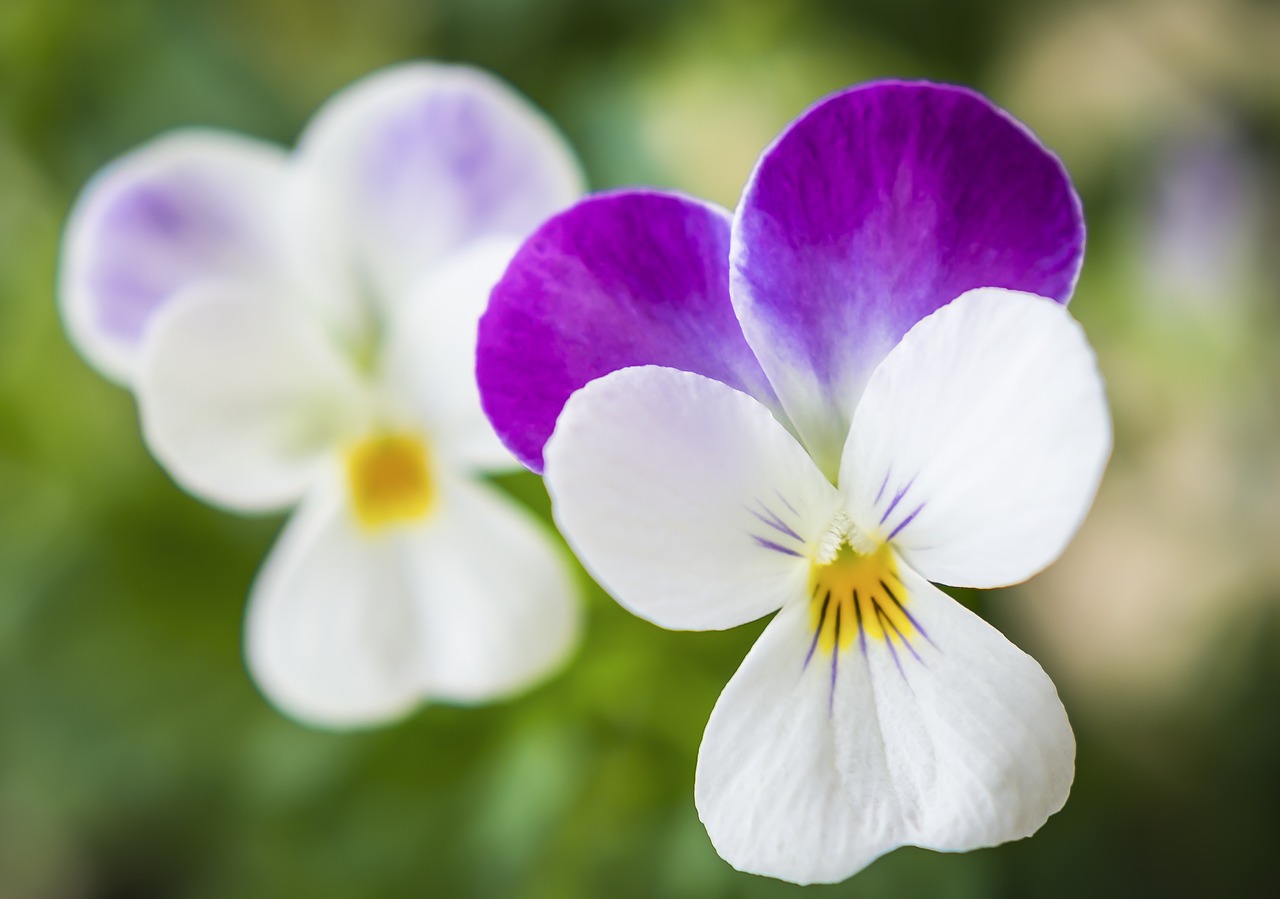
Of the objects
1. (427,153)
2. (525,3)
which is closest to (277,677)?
(427,153)

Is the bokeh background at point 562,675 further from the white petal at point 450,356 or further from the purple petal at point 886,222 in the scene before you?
the purple petal at point 886,222

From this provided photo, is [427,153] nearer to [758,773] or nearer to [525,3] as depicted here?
[758,773]

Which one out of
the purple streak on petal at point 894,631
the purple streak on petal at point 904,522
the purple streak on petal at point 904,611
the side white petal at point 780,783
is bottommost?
the side white petal at point 780,783

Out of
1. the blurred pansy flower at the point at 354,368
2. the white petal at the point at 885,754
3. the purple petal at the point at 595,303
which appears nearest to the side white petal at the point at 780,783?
the white petal at the point at 885,754

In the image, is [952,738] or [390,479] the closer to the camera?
[952,738]

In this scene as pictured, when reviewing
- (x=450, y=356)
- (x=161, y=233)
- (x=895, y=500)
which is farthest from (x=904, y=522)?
(x=161, y=233)

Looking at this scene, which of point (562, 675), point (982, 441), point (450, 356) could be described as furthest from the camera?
point (562, 675)

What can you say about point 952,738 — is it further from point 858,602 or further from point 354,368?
point 354,368
